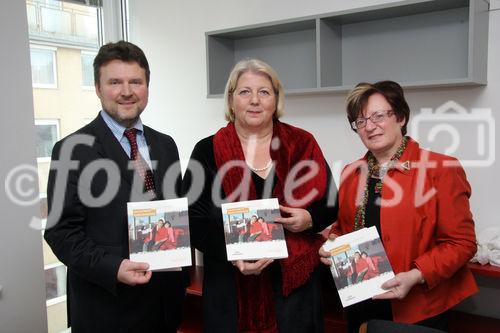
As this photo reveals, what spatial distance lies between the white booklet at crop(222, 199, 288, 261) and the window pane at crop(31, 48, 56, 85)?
7.56ft

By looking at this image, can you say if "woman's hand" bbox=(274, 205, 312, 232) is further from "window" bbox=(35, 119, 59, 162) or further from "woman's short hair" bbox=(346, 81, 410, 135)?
"window" bbox=(35, 119, 59, 162)

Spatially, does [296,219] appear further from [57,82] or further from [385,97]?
[57,82]

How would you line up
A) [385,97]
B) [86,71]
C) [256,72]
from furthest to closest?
[86,71] < [256,72] < [385,97]

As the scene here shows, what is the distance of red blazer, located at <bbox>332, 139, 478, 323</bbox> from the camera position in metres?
1.63

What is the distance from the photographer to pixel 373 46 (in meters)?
2.69

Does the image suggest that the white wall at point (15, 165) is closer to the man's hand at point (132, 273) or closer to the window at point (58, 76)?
the window at point (58, 76)

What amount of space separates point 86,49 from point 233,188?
2456 millimetres

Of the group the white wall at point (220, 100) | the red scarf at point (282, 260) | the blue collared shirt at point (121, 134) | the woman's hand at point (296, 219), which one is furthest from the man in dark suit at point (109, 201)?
the white wall at point (220, 100)

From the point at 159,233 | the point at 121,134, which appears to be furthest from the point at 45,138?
the point at 159,233

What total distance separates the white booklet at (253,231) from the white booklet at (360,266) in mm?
217

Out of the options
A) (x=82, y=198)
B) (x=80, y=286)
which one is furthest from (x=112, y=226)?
(x=80, y=286)

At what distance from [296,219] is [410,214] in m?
0.42

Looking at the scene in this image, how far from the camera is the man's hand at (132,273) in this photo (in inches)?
63.0

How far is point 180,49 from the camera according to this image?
3545 mm
